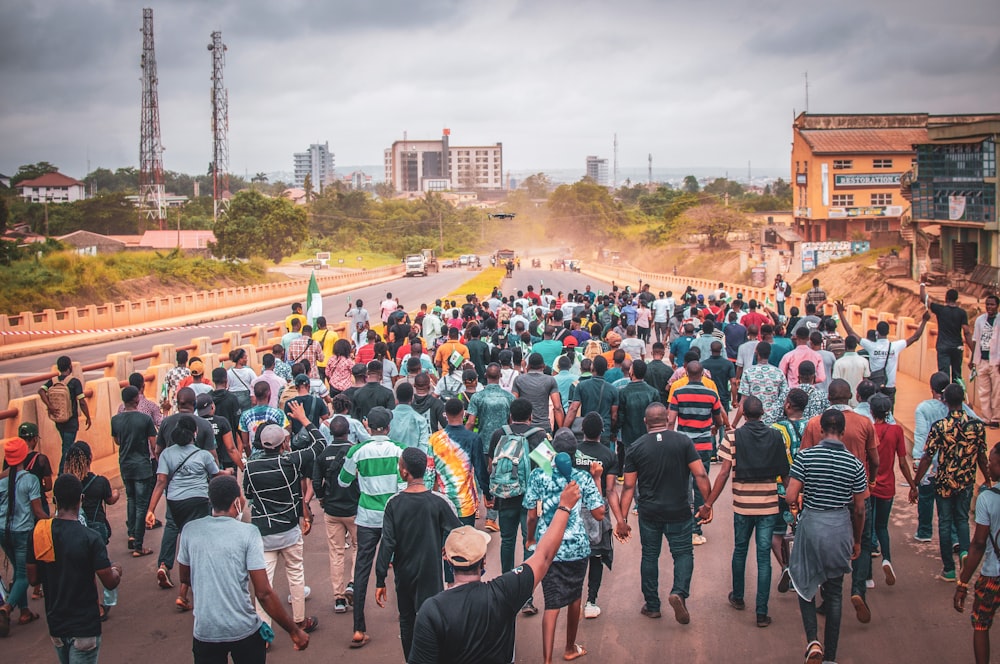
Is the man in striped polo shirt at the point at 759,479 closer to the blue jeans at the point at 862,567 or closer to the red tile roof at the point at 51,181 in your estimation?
the blue jeans at the point at 862,567

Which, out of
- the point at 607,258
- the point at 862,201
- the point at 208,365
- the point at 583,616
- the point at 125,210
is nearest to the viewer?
the point at 583,616

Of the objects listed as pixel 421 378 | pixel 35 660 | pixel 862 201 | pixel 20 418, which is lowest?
pixel 35 660

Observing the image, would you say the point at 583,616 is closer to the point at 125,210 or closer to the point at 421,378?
the point at 421,378

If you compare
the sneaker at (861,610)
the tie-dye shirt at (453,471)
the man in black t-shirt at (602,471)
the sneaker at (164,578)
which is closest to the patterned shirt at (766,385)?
the sneaker at (861,610)

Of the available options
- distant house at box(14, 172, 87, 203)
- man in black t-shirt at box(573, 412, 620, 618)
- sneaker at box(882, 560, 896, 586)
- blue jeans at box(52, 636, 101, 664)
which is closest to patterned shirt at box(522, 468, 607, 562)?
man in black t-shirt at box(573, 412, 620, 618)

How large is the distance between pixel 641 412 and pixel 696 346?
11.2 ft

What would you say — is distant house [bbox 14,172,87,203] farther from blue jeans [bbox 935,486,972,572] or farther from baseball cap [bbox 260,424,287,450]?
blue jeans [bbox 935,486,972,572]

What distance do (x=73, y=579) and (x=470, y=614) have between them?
312cm

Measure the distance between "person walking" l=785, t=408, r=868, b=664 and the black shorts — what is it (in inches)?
63.5

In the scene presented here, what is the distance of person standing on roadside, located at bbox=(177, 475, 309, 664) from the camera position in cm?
534

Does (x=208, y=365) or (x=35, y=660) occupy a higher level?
(x=208, y=365)

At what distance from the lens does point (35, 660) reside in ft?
23.2

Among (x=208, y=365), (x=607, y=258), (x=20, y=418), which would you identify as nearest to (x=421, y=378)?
(x=20, y=418)

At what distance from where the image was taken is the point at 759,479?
733 centimetres
